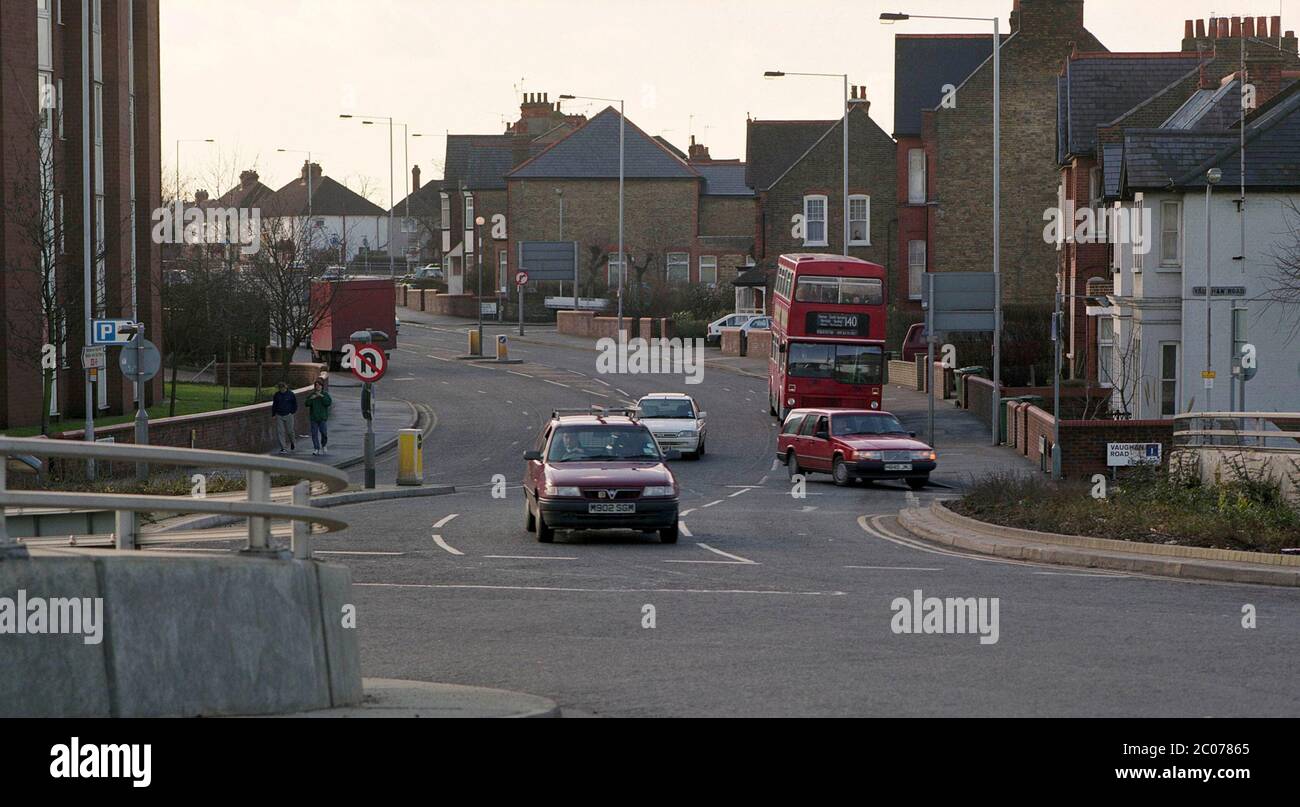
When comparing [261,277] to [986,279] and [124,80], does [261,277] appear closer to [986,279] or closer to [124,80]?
[124,80]

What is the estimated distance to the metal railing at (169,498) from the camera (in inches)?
274

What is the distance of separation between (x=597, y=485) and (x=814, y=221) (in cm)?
6143

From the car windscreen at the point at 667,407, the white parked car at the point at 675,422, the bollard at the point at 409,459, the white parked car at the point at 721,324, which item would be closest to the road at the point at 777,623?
the bollard at the point at 409,459

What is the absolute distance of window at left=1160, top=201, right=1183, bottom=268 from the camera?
3856cm

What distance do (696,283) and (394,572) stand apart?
241ft

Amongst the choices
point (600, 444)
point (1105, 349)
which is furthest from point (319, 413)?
point (1105, 349)

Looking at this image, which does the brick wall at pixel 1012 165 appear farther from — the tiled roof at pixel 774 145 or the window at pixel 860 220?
the tiled roof at pixel 774 145

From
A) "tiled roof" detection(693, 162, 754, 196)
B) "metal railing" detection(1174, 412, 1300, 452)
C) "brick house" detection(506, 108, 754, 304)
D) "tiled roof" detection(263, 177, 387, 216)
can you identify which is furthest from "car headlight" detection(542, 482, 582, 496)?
"tiled roof" detection(263, 177, 387, 216)

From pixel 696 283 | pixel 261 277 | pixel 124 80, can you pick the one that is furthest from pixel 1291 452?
pixel 696 283

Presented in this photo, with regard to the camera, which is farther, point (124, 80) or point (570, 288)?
point (570, 288)

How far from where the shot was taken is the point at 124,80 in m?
43.2

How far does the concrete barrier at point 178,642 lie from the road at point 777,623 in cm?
200

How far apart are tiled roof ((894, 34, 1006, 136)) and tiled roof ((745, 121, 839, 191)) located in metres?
21.4
